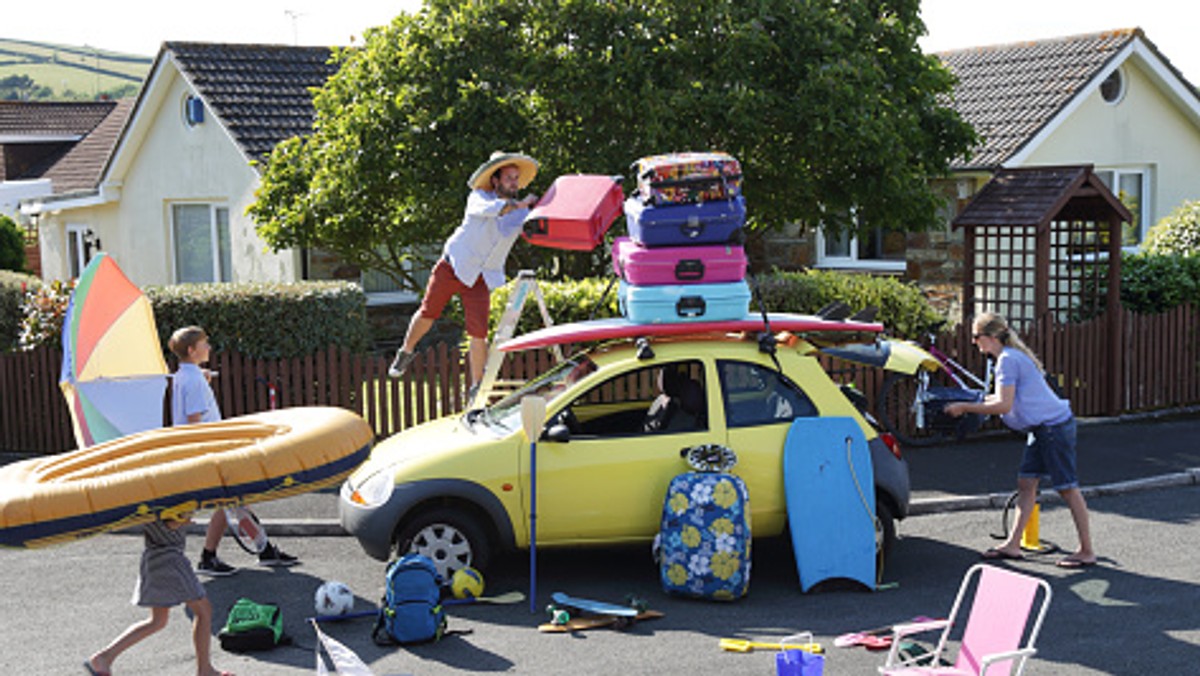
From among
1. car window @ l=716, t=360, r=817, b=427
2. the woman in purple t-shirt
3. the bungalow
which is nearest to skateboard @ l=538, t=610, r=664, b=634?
car window @ l=716, t=360, r=817, b=427

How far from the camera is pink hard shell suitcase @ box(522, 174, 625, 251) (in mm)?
9469

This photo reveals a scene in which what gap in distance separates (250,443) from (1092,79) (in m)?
17.3

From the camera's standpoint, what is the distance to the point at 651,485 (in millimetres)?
8711

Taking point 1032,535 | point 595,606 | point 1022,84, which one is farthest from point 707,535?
point 1022,84

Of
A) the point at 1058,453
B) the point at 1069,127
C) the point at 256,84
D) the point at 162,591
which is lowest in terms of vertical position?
the point at 162,591

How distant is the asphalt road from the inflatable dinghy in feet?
4.14

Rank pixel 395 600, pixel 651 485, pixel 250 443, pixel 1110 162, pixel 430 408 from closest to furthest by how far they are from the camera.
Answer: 1. pixel 250 443
2. pixel 395 600
3. pixel 651 485
4. pixel 430 408
5. pixel 1110 162

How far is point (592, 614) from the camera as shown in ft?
27.1

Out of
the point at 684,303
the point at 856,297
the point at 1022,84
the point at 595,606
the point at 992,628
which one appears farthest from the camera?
the point at 1022,84

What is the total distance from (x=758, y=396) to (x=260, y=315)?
6759 millimetres

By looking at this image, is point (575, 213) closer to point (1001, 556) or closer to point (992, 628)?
point (1001, 556)

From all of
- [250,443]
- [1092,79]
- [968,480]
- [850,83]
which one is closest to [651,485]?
[250,443]

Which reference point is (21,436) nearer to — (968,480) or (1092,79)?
(968,480)

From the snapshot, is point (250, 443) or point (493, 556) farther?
point (493, 556)
